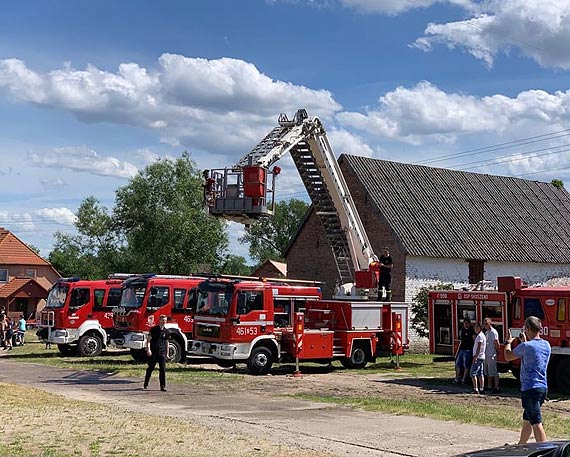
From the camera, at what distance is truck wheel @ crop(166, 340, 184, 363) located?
2541 centimetres

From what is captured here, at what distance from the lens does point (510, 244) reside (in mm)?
38531

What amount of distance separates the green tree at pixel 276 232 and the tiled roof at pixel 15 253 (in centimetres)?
3007

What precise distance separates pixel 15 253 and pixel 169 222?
1981cm

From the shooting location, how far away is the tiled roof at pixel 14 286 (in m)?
63.6

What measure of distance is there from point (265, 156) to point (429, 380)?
24.9 ft

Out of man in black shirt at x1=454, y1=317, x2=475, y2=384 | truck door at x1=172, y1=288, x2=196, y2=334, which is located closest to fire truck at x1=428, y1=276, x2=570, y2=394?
man in black shirt at x1=454, y1=317, x2=475, y2=384

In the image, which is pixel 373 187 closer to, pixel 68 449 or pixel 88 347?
pixel 88 347

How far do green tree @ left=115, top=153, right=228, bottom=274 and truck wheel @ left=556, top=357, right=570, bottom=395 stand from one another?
126 feet

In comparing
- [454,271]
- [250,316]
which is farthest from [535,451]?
[454,271]

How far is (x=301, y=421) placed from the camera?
14.0 meters

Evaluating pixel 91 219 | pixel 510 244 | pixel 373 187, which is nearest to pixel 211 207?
pixel 373 187

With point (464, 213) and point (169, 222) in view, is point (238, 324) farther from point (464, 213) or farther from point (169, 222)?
point (169, 222)

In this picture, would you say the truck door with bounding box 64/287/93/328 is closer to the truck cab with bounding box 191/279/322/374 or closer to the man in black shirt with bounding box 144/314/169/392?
the truck cab with bounding box 191/279/322/374

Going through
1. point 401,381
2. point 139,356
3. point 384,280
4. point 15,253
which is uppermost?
point 15,253
